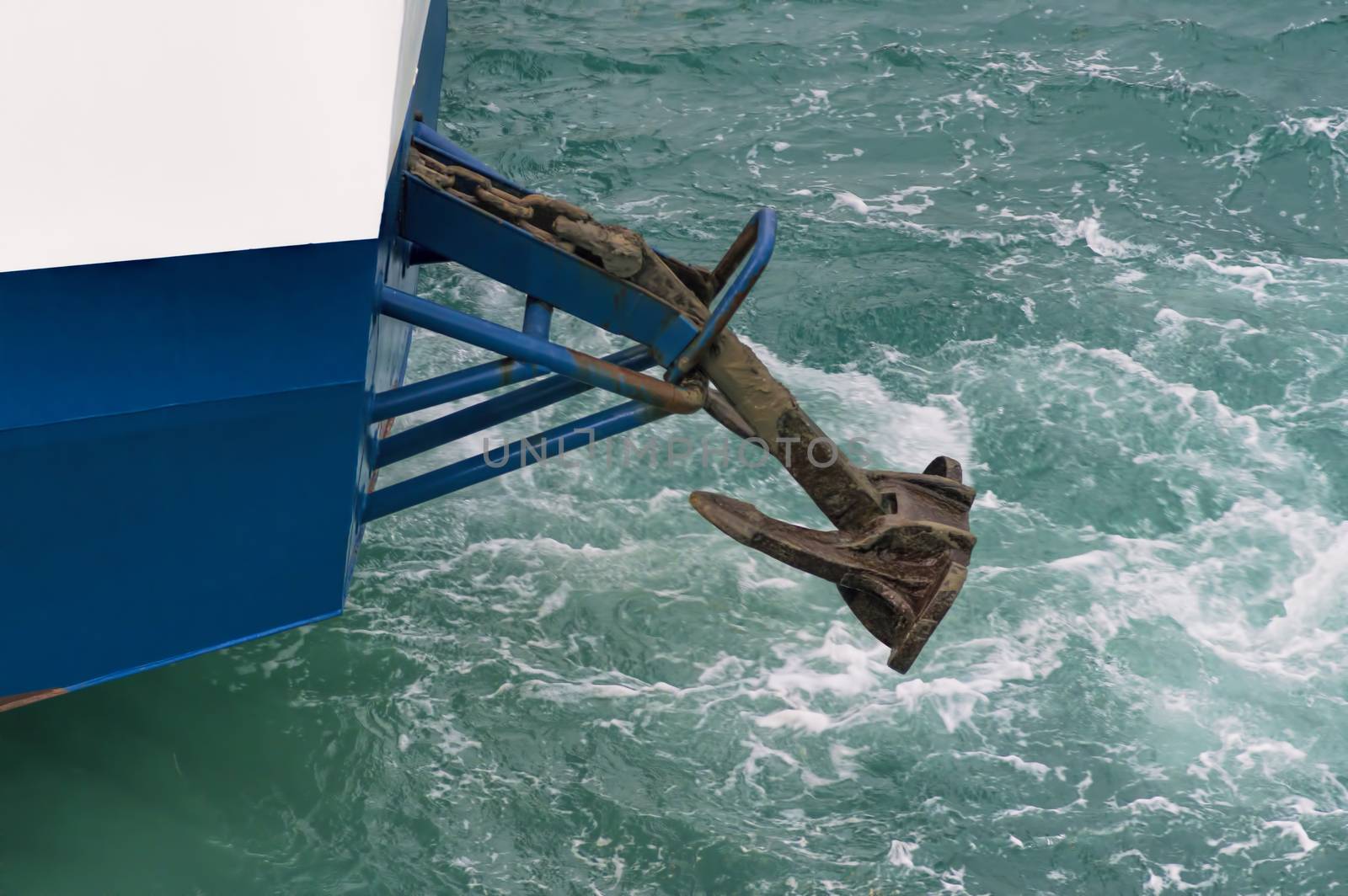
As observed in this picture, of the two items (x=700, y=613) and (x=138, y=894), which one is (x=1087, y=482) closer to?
(x=700, y=613)

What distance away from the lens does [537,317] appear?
3.78 metres

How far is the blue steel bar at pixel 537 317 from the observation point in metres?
3.74

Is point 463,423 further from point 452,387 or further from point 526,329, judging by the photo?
point 526,329

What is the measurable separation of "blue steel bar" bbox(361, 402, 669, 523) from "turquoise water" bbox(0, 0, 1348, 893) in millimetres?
1058

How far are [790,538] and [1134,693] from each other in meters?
1.94

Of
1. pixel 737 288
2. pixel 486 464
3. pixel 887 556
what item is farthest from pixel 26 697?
pixel 887 556

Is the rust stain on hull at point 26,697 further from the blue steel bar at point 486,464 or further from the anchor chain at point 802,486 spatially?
the anchor chain at point 802,486

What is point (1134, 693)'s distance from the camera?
16.3 feet

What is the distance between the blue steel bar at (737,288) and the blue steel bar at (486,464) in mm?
169

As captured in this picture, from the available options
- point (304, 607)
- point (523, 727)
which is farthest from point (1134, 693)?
point (304, 607)

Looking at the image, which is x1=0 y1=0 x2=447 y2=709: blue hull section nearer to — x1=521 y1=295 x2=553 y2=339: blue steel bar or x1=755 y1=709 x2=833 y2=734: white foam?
x1=521 y1=295 x2=553 y2=339: blue steel bar

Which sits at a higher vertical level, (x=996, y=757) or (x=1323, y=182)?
(x=1323, y=182)

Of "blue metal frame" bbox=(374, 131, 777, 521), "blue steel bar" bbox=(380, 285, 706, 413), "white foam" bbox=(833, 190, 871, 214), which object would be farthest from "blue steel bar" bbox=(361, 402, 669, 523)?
"white foam" bbox=(833, 190, 871, 214)

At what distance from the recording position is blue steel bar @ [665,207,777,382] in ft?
12.2
